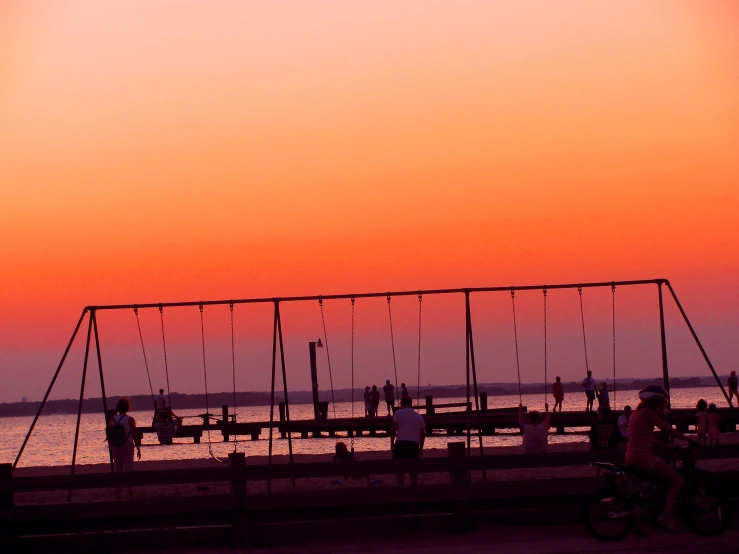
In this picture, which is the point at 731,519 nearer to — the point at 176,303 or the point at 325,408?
the point at 176,303

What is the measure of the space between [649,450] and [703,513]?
47.3 inches

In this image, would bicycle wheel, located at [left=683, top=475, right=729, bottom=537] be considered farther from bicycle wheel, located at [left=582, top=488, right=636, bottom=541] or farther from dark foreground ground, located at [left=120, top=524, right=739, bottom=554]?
bicycle wheel, located at [left=582, top=488, right=636, bottom=541]

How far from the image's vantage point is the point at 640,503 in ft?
47.2

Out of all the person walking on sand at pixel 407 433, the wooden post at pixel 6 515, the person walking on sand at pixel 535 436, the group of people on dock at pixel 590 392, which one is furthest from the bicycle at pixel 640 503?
the group of people on dock at pixel 590 392

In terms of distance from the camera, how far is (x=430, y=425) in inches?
1868

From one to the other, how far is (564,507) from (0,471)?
7416 mm

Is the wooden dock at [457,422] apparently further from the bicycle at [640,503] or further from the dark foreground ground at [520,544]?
the bicycle at [640,503]

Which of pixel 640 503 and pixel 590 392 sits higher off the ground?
pixel 590 392

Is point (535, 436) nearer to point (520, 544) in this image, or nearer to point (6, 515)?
point (520, 544)

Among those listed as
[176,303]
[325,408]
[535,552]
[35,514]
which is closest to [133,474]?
[35,514]

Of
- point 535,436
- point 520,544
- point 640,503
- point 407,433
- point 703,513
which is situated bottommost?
point 520,544

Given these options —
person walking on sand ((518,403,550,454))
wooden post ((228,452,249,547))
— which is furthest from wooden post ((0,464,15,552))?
person walking on sand ((518,403,550,454))

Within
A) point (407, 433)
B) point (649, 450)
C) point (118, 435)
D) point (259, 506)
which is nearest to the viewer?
point (649, 450)

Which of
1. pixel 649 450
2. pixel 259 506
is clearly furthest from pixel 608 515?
pixel 259 506
